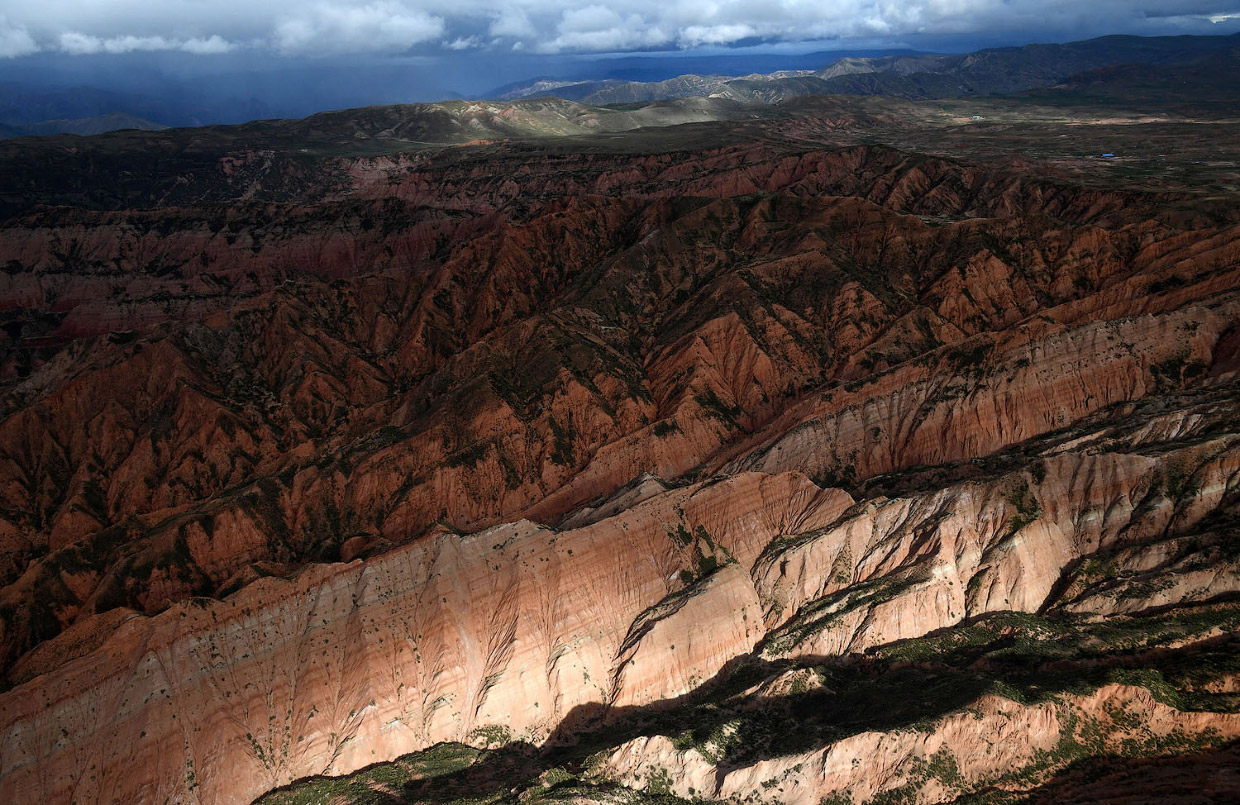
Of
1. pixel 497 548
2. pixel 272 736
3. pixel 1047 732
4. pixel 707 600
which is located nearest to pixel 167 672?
pixel 272 736

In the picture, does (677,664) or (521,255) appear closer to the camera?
(677,664)

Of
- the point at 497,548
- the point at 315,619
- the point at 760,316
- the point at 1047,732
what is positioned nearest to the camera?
the point at 1047,732

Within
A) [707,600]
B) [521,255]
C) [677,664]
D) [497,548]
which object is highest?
[521,255]

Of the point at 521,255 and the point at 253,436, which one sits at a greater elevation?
the point at 521,255

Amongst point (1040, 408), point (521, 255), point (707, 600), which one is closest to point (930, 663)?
point (707, 600)

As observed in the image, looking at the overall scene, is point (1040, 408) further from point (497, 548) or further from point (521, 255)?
point (521, 255)

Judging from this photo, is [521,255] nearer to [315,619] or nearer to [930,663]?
[315,619]

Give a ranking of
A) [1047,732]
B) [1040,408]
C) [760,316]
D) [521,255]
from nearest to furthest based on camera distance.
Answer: [1047,732] < [1040,408] < [760,316] < [521,255]
